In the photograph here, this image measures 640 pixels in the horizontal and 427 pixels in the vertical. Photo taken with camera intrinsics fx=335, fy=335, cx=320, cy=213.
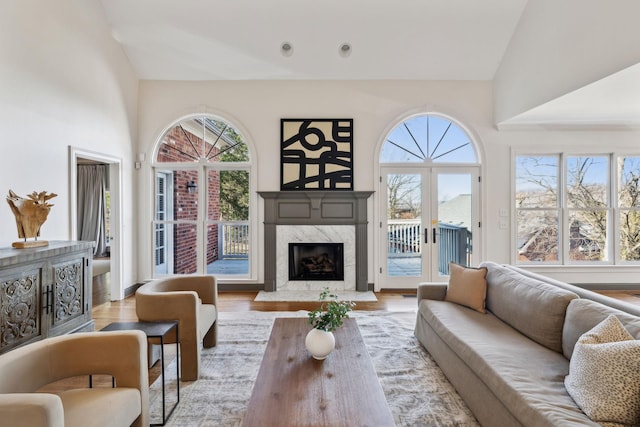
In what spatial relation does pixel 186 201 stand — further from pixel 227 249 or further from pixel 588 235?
pixel 588 235

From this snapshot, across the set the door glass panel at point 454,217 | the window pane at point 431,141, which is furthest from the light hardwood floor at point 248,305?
the window pane at point 431,141

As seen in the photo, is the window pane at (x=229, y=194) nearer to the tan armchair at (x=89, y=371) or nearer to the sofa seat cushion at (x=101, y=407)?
the tan armchair at (x=89, y=371)

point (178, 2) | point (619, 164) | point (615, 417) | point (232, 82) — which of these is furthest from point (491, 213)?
point (178, 2)

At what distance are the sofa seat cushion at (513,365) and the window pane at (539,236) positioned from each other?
3153mm

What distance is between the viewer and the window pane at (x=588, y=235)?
5387mm

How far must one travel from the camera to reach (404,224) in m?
5.43

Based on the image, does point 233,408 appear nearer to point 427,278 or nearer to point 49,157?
point 49,157

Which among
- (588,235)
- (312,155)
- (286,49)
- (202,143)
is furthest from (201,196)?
(588,235)

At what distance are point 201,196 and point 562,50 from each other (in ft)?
17.0

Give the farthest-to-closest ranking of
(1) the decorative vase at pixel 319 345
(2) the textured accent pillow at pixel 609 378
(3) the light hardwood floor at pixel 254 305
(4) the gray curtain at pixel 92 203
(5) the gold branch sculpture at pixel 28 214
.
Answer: (4) the gray curtain at pixel 92 203
(3) the light hardwood floor at pixel 254 305
(5) the gold branch sculpture at pixel 28 214
(1) the decorative vase at pixel 319 345
(2) the textured accent pillow at pixel 609 378

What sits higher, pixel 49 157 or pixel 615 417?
pixel 49 157

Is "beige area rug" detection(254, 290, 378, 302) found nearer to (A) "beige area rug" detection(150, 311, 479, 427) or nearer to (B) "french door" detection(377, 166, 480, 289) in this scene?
(B) "french door" detection(377, 166, 480, 289)

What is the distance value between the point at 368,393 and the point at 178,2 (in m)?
5.00

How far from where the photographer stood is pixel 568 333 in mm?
2084
